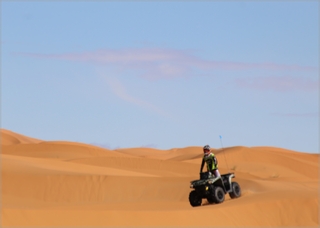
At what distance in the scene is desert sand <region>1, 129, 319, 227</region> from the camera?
17.2 meters

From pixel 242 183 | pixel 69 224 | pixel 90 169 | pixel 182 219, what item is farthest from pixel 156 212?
pixel 90 169

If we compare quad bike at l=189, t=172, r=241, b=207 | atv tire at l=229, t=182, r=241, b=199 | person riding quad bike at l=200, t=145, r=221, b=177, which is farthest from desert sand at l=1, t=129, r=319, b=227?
person riding quad bike at l=200, t=145, r=221, b=177

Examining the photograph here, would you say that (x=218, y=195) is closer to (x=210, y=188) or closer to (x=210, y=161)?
(x=210, y=188)

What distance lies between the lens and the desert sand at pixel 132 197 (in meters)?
17.2

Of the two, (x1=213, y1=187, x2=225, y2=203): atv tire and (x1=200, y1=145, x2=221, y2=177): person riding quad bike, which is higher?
(x1=200, y1=145, x2=221, y2=177): person riding quad bike

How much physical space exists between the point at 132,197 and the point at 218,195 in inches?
369

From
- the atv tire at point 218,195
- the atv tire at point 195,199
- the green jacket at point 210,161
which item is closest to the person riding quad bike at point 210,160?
the green jacket at point 210,161

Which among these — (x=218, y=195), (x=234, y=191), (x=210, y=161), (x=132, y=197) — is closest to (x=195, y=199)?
(x=218, y=195)

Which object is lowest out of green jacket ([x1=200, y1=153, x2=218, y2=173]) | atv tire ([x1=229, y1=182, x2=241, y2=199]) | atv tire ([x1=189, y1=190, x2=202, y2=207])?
atv tire ([x1=189, y1=190, x2=202, y2=207])

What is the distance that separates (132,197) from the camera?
1185 inches

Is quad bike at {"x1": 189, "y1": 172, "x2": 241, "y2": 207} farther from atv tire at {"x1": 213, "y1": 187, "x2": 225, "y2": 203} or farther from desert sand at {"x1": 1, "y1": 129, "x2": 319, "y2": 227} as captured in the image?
desert sand at {"x1": 1, "y1": 129, "x2": 319, "y2": 227}

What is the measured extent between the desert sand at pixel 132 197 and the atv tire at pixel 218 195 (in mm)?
324

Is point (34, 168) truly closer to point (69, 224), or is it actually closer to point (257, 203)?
point (257, 203)

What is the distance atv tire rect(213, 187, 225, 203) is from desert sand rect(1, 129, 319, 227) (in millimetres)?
324
